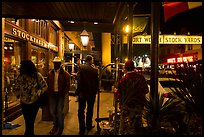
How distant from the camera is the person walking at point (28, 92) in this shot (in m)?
4.99

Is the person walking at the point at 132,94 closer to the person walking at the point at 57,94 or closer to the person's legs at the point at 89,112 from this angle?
the person's legs at the point at 89,112

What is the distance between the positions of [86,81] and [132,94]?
1.97 meters

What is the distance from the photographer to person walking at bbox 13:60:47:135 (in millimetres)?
4992

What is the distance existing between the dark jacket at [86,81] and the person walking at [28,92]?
45.9 inches

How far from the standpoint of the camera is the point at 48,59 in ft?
41.5

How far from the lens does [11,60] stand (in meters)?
7.94

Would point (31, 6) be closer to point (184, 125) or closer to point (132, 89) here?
point (132, 89)

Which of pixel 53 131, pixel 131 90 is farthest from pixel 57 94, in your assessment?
pixel 131 90

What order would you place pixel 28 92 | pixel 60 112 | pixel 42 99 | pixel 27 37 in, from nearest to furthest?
pixel 28 92, pixel 42 99, pixel 60 112, pixel 27 37

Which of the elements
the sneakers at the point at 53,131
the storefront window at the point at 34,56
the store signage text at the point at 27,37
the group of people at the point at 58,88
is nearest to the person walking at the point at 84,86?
the group of people at the point at 58,88

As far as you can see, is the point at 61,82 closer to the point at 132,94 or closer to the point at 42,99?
the point at 42,99

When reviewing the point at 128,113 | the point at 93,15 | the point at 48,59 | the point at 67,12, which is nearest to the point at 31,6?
the point at 67,12

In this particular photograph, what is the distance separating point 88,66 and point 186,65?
294cm

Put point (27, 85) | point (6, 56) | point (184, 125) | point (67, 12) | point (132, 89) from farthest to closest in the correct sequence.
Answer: point (6, 56) → point (67, 12) → point (27, 85) → point (132, 89) → point (184, 125)
